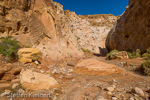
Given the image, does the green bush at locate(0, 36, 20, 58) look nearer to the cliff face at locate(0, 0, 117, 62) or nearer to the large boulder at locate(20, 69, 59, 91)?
the cliff face at locate(0, 0, 117, 62)

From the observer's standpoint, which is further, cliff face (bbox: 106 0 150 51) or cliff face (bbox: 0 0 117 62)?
cliff face (bbox: 106 0 150 51)

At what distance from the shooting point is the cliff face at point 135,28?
474 inches

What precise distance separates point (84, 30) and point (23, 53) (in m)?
21.9

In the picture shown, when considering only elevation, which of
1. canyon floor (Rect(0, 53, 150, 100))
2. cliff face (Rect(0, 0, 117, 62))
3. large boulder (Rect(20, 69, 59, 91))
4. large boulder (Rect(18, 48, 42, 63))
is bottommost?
canyon floor (Rect(0, 53, 150, 100))

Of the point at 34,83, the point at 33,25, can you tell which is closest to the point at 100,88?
the point at 34,83

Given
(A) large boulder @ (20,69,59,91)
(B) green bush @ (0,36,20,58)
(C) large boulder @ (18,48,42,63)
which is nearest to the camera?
(A) large boulder @ (20,69,59,91)

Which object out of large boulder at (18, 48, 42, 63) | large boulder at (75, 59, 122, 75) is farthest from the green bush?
large boulder at (75, 59, 122, 75)

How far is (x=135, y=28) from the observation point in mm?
14500

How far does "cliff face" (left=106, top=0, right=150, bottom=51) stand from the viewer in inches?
474

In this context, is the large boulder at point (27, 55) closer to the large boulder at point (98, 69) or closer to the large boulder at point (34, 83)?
the large boulder at point (34, 83)

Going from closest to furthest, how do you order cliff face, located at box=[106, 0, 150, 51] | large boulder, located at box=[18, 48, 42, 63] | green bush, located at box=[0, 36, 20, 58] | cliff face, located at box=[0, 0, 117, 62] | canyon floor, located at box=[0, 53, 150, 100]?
canyon floor, located at box=[0, 53, 150, 100] < green bush, located at box=[0, 36, 20, 58] < large boulder, located at box=[18, 48, 42, 63] < cliff face, located at box=[0, 0, 117, 62] < cliff face, located at box=[106, 0, 150, 51]

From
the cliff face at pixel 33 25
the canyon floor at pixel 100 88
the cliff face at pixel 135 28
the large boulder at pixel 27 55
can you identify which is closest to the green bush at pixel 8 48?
the large boulder at pixel 27 55

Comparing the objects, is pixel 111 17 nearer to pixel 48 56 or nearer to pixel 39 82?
pixel 48 56

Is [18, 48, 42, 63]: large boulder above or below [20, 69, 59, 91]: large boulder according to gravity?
above
